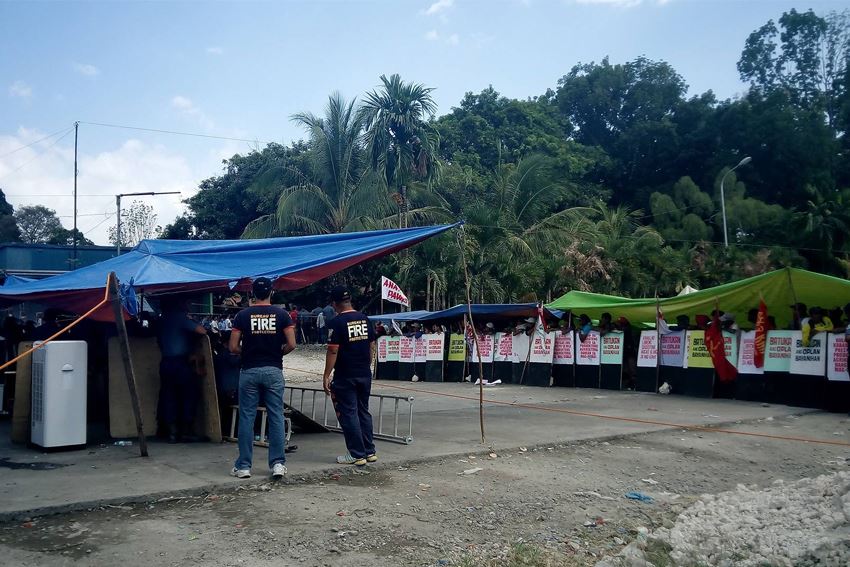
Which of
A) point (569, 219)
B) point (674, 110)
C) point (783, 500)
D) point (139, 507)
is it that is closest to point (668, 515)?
point (783, 500)

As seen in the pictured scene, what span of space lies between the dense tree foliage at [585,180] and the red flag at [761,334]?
6.31m

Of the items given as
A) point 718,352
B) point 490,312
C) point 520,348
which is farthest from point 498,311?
point 718,352

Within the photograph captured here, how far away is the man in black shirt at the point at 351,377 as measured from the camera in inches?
306

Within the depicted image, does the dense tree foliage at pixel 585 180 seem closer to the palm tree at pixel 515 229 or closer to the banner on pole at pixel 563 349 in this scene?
the palm tree at pixel 515 229

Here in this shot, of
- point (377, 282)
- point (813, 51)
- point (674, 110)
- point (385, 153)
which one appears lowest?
point (377, 282)

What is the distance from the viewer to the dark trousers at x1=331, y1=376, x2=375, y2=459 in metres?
7.74

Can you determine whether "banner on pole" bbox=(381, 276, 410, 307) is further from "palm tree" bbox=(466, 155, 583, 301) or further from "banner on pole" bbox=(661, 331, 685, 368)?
"banner on pole" bbox=(661, 331, 685, 368)

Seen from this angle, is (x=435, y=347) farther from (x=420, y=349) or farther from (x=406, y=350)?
(x=406, y=350)

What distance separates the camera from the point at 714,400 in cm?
1446

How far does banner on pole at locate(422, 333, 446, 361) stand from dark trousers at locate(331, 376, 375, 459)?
41.1ft

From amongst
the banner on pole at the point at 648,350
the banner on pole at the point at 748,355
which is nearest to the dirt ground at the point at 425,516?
the banner on pole at the point at 748,355

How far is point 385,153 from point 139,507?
80.2ft

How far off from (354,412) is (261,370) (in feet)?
3.74

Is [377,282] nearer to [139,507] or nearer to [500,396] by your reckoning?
[500,396]
